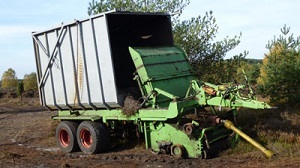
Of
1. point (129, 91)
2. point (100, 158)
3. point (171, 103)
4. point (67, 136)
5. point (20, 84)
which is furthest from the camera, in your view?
point (20, 84)

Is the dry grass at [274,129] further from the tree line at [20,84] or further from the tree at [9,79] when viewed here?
the tree at [9,79]

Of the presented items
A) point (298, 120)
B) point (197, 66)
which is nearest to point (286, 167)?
point (298, 120)

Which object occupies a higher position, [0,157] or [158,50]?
[158,50]

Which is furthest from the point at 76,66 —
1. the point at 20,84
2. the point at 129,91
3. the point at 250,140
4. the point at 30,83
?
the point at 30,83

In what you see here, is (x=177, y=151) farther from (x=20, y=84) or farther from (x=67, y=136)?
(x=20, y=84)

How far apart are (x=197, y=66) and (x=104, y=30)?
17.6 feet

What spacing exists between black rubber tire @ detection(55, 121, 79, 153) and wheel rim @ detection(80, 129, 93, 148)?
26 centimetres

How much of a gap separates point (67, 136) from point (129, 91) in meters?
2.34

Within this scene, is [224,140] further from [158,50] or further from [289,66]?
[289,66]

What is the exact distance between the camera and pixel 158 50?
31.4 ft

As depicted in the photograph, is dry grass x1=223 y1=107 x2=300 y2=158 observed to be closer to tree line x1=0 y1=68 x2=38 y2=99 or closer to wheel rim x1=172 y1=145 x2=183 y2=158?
wheel rim x1=172 y1=145 x2=183 y2=158

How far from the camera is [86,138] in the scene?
9.70 metres

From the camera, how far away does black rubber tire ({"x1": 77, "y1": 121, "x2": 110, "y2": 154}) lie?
908 cm

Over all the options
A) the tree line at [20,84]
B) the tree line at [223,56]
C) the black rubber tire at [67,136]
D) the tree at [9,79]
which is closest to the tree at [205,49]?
the tree line at [223,56]
